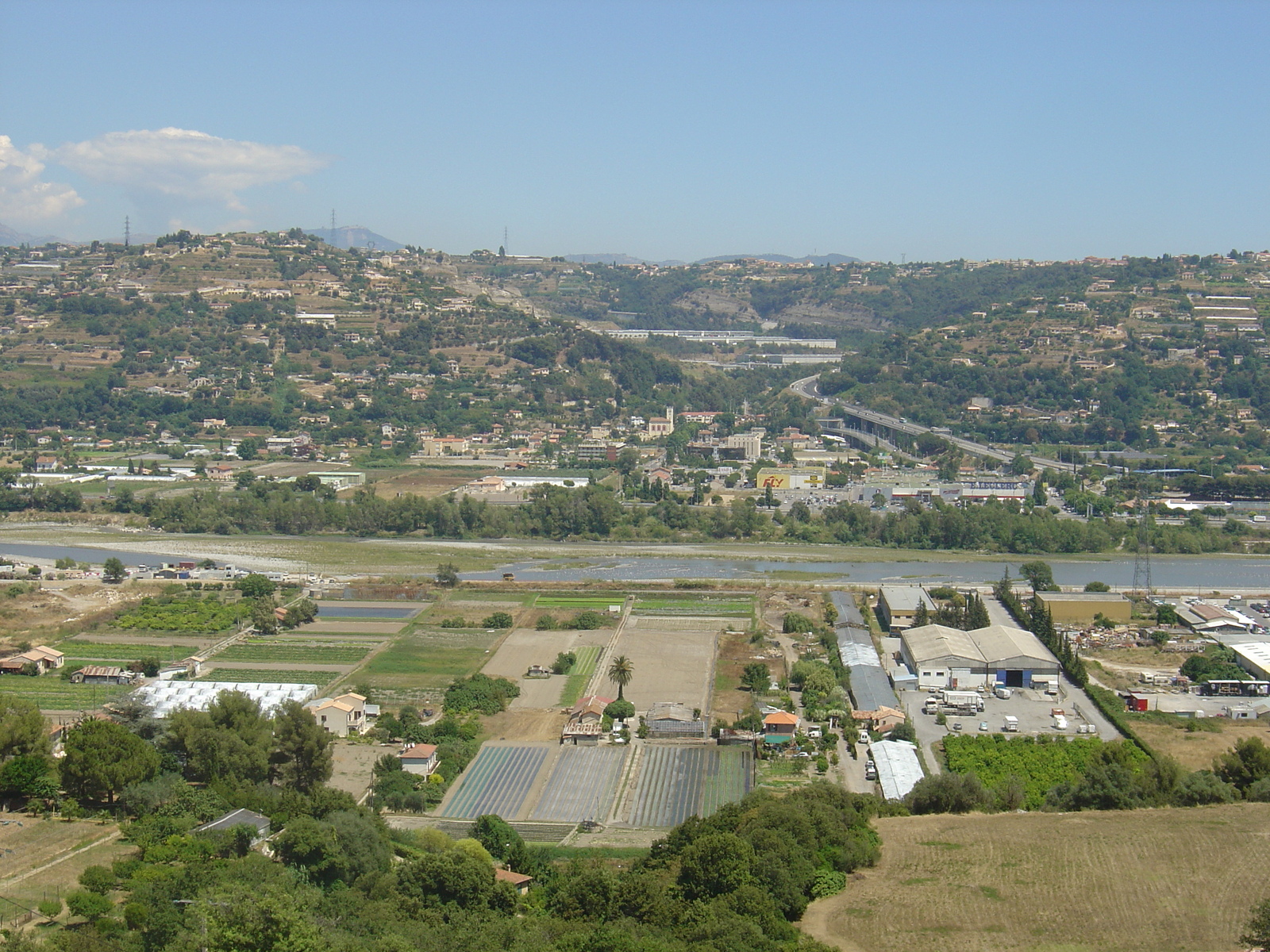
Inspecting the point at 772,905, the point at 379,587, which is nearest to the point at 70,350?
the point at 379,587

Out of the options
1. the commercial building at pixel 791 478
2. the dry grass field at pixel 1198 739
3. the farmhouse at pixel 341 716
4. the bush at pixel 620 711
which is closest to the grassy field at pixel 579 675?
the bush at pixel 620 711

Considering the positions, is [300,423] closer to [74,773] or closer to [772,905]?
[74,773]

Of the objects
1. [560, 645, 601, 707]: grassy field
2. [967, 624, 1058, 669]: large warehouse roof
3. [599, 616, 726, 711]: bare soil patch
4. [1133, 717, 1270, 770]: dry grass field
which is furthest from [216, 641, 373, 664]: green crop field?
[1133, 717, 1270, 770]: dry grass field

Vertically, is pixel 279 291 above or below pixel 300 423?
above

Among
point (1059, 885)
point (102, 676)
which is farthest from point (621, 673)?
point (1059, 885)

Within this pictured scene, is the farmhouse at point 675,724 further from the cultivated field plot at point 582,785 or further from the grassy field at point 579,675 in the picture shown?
the grassy field at point 579,675

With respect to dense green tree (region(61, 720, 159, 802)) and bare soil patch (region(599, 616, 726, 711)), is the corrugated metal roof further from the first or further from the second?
dense green tree (region(61, 720, 159, 802))

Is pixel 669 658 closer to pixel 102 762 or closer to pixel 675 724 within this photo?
pixel 675 724
